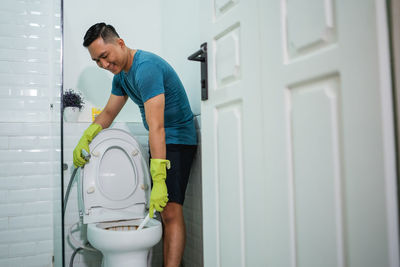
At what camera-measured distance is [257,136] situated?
0.87 m

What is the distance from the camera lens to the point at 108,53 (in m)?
1.50

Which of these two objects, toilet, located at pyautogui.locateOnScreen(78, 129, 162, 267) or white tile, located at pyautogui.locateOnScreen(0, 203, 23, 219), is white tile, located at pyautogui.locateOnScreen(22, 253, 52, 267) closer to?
white tile, located at pyautogui.locateOnScreen(0, 203, 23, 219)

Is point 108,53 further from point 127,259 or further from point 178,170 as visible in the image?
point 127,259

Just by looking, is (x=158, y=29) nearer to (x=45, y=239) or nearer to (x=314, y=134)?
(x=45, y=239)

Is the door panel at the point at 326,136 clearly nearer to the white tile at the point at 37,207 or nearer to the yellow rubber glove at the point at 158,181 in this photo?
the yellow rubber glove at the point at 158,181

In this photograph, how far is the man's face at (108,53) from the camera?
149 centimetres

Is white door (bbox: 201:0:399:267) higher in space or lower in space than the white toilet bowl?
higher

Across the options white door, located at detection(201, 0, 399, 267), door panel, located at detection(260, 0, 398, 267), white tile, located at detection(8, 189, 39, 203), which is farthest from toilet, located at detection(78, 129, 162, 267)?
door panel, located at detection(260, 0, 398, 267)

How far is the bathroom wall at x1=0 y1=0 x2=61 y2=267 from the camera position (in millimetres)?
1780

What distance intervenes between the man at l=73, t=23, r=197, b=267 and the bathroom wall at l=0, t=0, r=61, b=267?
36 cm

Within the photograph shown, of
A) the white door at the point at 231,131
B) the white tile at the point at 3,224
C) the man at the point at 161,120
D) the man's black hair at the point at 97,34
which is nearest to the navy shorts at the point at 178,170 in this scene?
the man at the point at 161,120

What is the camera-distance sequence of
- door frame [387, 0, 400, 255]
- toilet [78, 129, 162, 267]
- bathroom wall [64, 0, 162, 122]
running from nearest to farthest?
door frame [387, 0, 400, 255] → toilet [78, 129, 162, 267] → bathroom wall [64, 0, 162, 122]

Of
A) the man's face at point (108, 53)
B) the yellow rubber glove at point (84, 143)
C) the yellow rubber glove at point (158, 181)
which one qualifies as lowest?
the yellow rubber glove at point (158, 181)

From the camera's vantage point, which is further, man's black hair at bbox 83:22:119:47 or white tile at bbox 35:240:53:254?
white tile at bbox 35:240:53:254
